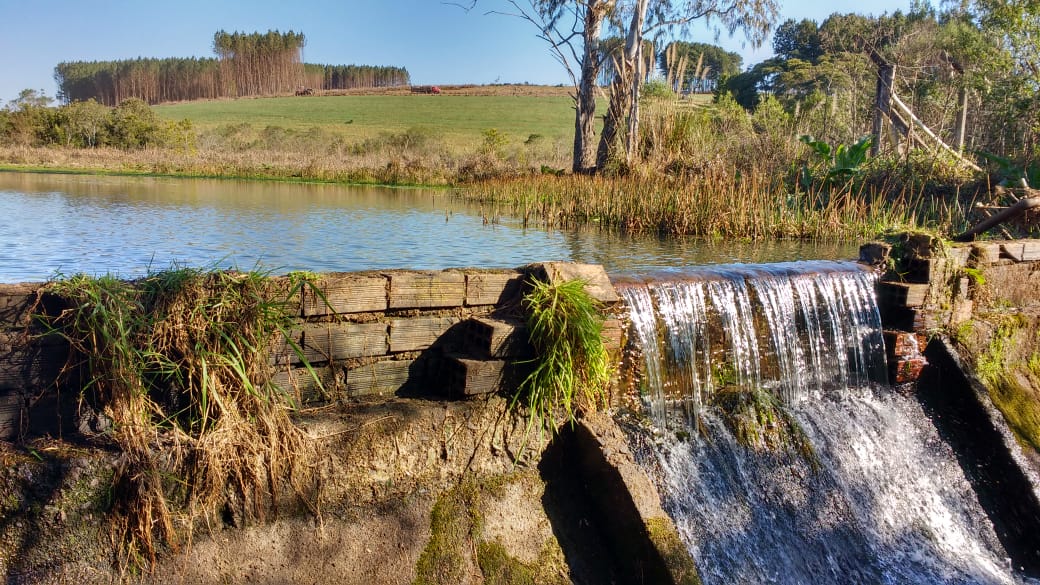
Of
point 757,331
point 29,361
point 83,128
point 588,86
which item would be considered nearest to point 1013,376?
point 757,331

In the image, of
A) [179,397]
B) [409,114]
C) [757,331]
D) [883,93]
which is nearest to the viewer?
[179,397]

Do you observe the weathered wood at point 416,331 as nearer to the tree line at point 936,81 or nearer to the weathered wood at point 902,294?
the weathered wood at point 902,294

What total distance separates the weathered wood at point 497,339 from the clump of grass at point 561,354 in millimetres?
49

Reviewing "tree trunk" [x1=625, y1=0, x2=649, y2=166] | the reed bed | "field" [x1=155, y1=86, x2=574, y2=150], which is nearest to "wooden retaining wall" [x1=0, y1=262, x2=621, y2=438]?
the reed bed

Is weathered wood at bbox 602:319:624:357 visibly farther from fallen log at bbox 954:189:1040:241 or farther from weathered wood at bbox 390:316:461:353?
fallen log at bbox 954:189:1040:241

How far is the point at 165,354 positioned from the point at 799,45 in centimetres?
7139

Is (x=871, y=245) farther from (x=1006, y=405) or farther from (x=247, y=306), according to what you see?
(x=247, y=306)

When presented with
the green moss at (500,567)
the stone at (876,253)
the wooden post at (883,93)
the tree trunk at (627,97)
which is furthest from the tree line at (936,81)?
the green moss at (500,567)

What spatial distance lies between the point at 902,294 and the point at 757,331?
1444mm

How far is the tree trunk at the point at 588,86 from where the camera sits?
62.6 ft

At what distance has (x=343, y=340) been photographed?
328cm

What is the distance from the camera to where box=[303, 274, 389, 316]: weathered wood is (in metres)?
3.19

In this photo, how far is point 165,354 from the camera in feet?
9.09

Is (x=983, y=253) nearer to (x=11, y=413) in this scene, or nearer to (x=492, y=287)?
(x=492, y=287)
